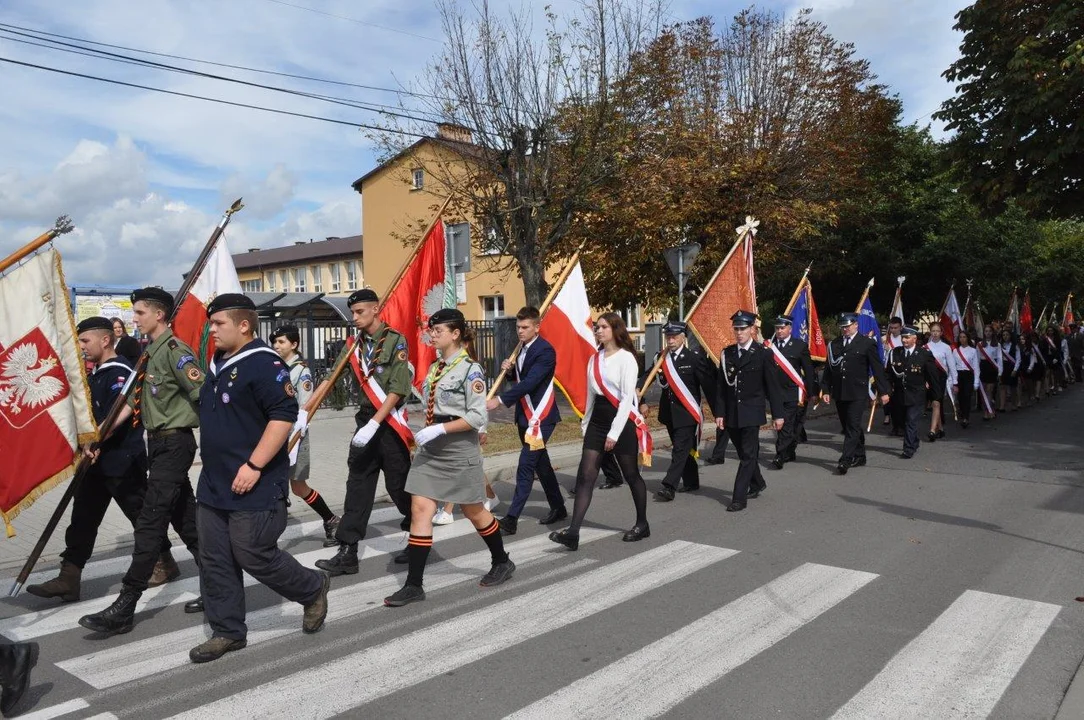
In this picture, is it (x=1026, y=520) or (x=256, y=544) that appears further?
(x=1026, y=520)

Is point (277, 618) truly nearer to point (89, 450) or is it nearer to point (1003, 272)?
point (89, 450)

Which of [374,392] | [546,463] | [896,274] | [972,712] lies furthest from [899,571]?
[896,274]

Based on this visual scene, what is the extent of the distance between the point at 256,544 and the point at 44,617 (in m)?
1.89

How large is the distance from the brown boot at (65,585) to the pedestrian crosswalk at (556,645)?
3.1 inches

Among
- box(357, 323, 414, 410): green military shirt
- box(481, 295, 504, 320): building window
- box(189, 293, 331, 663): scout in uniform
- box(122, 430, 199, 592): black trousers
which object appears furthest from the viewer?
box(481, 295, 504, 320): building window

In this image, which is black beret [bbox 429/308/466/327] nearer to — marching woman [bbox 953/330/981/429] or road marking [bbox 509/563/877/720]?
road marking [bbox 509/563/877/720]

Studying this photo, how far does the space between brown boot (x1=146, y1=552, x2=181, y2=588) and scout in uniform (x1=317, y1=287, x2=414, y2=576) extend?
3.26 ft

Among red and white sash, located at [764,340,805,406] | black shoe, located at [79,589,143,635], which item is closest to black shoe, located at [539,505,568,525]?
black shoe, located at [79,589,143,635]

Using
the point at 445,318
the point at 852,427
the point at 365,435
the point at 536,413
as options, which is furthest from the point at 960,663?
the point at 852,427

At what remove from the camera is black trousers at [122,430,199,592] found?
504 centimetres

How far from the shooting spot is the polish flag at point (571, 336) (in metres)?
8.63

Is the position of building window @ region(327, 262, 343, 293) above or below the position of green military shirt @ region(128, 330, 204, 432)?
above

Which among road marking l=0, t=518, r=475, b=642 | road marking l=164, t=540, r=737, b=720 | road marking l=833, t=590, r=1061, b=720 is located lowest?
road marking l=833, t=590, r=1061, b=720

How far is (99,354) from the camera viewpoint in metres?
5.60
